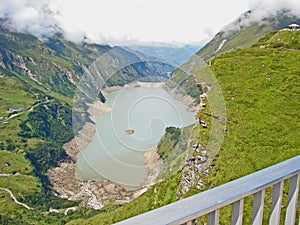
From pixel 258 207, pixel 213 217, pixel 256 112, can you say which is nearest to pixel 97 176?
pixel 256 112

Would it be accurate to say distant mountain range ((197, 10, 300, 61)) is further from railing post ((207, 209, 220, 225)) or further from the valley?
railing post ((207, 209, 220, 225))

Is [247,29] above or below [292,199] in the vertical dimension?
below

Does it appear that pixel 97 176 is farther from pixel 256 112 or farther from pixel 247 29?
pixel 247 29

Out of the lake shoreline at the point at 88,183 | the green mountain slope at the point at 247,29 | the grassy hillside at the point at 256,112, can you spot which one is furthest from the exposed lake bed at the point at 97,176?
the green mountain slope at the point at 247,29

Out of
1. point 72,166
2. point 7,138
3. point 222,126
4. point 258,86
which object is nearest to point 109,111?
point 222,126

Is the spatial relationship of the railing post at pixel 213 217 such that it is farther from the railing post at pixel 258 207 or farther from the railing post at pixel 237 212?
the railing post at pixel 258 207

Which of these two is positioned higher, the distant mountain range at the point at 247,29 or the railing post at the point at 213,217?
the railing post at the point at 213,217
